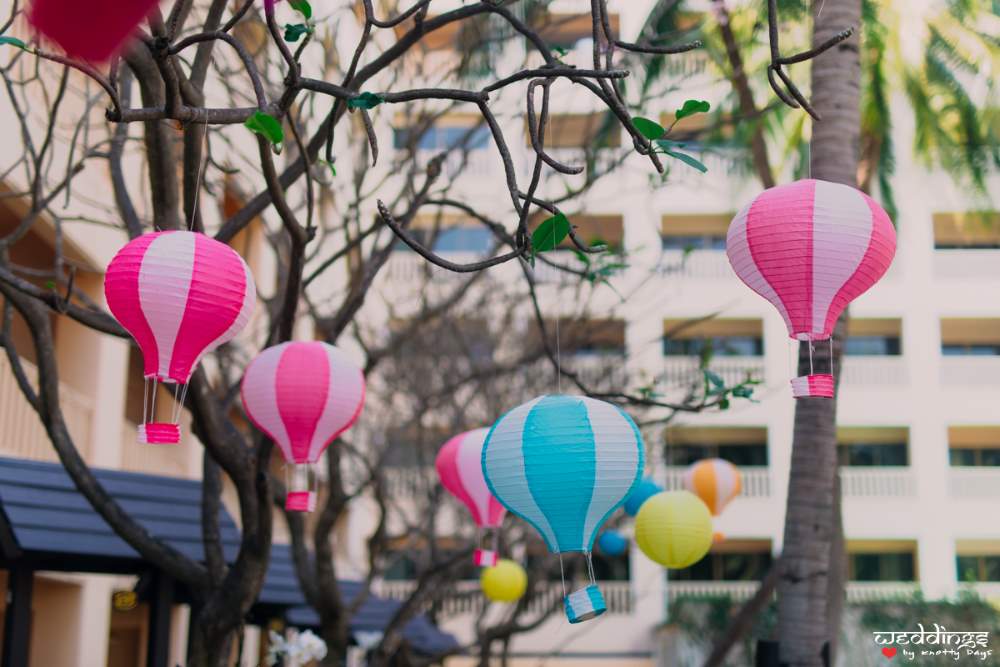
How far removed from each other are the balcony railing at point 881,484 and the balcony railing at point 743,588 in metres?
1.97

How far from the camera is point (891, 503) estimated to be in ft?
83.8

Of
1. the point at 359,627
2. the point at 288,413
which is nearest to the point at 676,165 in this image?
the point at 359,627

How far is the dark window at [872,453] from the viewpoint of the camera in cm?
2681

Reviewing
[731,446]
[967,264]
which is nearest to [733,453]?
[731,446]

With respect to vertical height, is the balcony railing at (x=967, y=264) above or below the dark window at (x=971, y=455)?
above

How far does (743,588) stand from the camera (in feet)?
83.1

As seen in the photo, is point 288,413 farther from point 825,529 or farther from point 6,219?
point 6,219

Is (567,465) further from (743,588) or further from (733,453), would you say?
(733,453)

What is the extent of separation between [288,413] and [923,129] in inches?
522

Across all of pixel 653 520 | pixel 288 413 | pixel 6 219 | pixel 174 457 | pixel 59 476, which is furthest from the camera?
pixel 174 457

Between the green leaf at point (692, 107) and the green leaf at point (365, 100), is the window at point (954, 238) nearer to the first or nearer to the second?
the green leaf at point (692, 107)

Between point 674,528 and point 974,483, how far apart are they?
20.8 meters

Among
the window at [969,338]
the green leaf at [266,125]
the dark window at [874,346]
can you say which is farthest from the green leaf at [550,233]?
the window at [969,338]

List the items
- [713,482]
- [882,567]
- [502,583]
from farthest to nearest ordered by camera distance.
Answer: [882,567] → [713,482] → [502,583]
